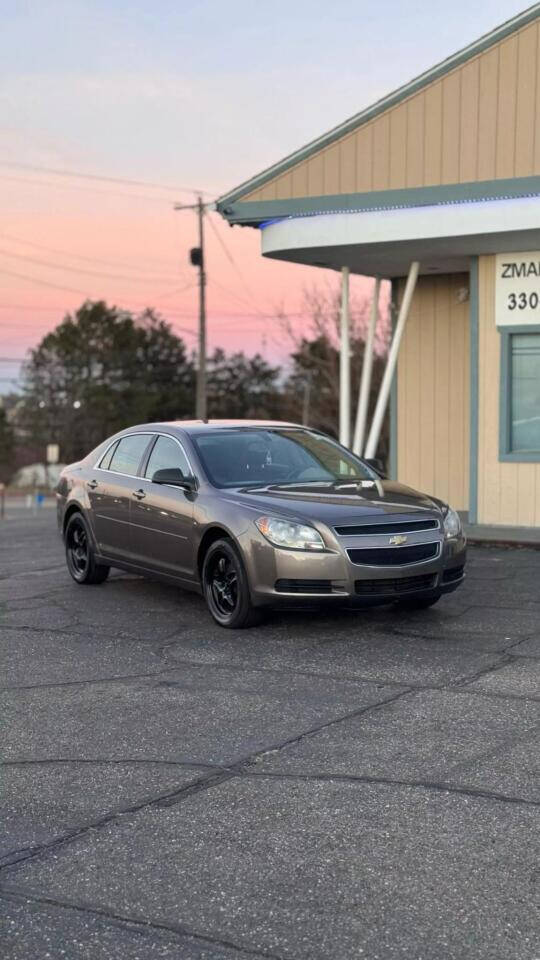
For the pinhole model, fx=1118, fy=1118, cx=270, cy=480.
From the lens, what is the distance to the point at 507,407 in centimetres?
1393

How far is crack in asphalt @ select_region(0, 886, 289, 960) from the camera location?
342 centimetres

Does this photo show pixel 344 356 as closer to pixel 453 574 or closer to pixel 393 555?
pixel 453 574

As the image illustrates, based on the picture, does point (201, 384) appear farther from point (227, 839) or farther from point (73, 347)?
point (73, 347)

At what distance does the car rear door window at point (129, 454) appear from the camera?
9.80 meters

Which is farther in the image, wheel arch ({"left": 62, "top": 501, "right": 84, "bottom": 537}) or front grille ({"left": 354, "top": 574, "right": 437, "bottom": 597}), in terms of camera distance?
wheel arch ({"left": 62, "top": 501, "right": 84, "bottom": 537})

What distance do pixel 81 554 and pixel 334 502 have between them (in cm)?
346

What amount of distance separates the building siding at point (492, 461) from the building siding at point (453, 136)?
139cm

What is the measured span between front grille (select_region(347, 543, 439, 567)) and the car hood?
0.81ft

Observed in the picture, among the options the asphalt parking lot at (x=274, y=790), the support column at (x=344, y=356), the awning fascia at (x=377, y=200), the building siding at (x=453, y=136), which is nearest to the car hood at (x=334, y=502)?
the asphalt parking lot at (x=274, y=790)

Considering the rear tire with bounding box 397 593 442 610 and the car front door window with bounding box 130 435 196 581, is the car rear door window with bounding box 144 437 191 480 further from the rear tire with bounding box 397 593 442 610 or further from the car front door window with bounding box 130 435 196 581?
the rear tire with bounding box 397 593 442 610

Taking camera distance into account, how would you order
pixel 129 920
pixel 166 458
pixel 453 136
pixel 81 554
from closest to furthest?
pixel 129 920 < pixel 166 458 < pixel 81 554 < pixel 453 136

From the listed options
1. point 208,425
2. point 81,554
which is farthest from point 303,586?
point 81,554

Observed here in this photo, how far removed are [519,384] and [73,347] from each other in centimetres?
7834

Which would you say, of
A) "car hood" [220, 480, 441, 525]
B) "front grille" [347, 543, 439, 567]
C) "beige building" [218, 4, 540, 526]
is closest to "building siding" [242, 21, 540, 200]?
"beige building" [218, 4, 540, 526]
